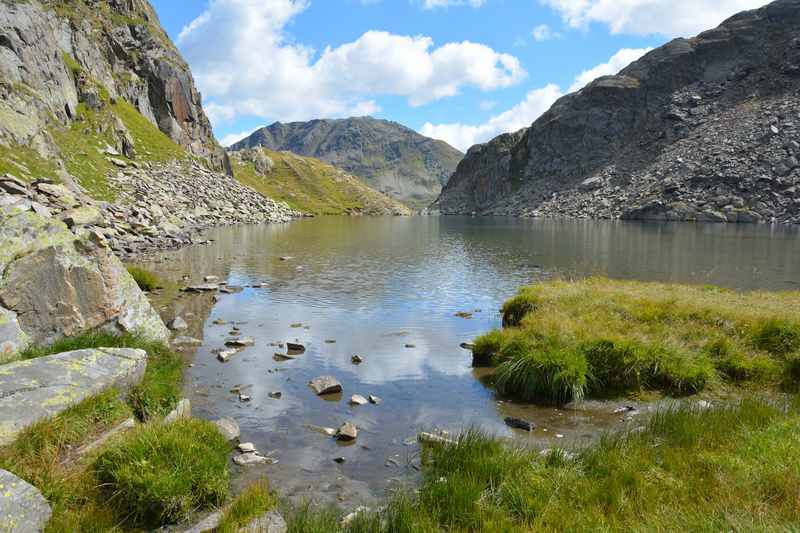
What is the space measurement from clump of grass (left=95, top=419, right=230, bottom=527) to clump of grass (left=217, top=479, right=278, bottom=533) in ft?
2.27

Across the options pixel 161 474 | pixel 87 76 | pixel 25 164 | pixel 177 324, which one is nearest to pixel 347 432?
pixel 161 474

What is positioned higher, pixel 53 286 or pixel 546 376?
pixel 53 286

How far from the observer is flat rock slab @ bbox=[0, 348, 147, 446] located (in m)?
8.62

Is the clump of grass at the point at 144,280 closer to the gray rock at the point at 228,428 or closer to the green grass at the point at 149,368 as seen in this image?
the green grass at the point at 149,368

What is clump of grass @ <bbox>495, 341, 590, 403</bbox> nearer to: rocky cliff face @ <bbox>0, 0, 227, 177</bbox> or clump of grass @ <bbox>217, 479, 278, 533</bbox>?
clump of grass @ <bbox>217, 479, 278, 533</bbox>

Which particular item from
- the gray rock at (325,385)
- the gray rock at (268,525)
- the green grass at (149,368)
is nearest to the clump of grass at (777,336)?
the gray rock at (325,385)

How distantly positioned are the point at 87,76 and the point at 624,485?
13068cm

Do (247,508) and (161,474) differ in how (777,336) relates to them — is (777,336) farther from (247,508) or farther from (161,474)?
(161,474)

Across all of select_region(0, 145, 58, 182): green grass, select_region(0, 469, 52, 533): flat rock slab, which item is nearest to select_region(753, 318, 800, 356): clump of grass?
select_region(0, 469, 52, 533): flat rock slab

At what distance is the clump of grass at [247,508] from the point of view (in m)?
7.60

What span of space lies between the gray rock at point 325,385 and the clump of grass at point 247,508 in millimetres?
6244

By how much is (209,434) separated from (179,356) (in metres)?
8.39

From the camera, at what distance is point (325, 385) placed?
15.4 metres

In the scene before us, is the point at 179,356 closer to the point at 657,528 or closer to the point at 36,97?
the point at 657,528
